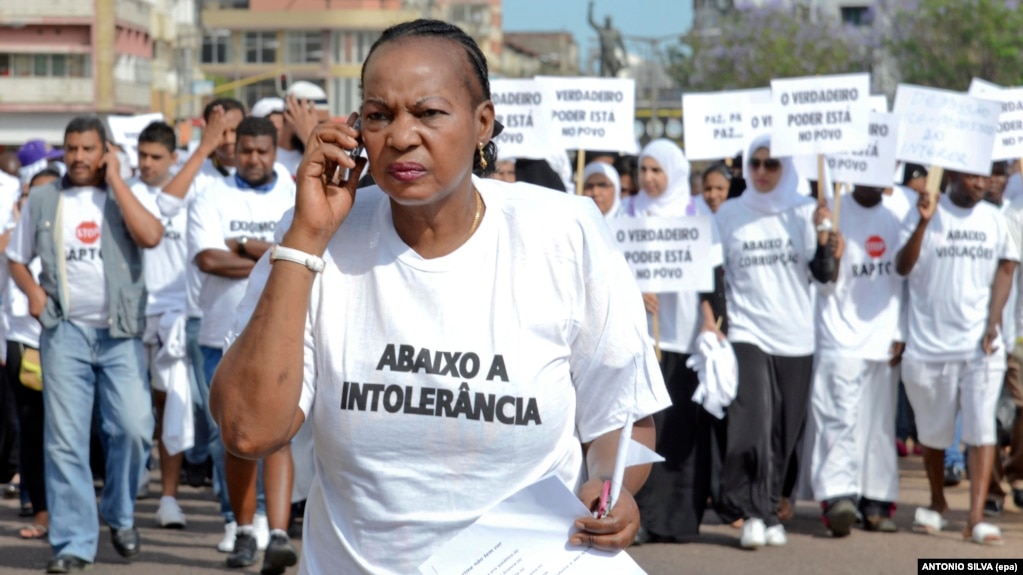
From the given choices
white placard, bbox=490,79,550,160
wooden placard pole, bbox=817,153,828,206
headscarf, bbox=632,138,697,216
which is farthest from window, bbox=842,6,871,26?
headscarf, bbox=632,138,697,216

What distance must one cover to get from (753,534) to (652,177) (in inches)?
88.8

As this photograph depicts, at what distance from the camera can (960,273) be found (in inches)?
396

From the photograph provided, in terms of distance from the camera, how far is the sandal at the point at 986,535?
9.48 metres

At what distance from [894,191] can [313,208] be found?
869cm

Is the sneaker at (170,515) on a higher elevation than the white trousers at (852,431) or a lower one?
lower

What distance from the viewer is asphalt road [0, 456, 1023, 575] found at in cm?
871

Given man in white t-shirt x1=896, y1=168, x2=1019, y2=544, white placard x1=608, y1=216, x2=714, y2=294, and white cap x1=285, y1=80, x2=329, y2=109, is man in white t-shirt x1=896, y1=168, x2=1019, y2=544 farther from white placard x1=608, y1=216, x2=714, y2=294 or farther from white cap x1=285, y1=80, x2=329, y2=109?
white cap x1=285, y1=80, x2=329, y2=109

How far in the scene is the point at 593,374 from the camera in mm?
3295

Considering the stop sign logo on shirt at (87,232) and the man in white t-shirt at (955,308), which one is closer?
the stop sign logo on shirt at (87,232)

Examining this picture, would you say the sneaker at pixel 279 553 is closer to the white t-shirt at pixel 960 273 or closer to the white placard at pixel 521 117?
the white placard at pixel 521 117

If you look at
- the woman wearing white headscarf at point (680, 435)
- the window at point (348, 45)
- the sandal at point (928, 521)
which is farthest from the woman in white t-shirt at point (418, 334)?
the window at point (348, 45)

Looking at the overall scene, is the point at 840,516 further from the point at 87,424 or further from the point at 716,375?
the point at 87,424

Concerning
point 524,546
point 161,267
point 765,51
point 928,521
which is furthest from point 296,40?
point 524,546

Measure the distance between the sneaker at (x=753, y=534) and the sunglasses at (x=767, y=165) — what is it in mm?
2108
